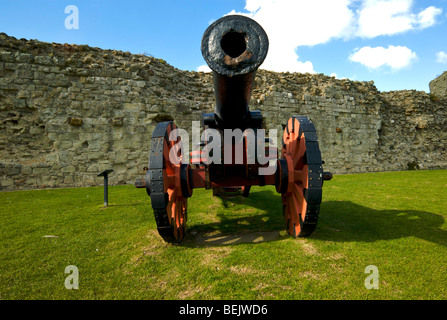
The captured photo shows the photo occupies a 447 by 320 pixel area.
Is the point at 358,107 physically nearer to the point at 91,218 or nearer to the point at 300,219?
the point at 300,219

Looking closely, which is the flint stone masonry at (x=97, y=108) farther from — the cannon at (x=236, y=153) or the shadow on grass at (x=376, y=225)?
the cannon at (x=236, y=153)

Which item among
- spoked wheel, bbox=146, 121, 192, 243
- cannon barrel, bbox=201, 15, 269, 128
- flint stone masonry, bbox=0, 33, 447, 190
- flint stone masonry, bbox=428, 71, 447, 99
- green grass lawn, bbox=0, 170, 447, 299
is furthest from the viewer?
flint stone masonry, bbox=428, 71, 447, 99

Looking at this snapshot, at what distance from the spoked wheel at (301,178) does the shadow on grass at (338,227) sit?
0.41 metres

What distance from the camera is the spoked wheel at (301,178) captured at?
244 cm

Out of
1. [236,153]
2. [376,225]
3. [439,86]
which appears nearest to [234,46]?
[236,153]

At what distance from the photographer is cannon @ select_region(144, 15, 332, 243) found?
5.97ft

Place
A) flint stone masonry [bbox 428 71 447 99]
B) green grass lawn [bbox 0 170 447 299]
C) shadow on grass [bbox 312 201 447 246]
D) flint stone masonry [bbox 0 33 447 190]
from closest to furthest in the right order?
green grass lawn [bbox 0 170 447 299], shadow on grass [bbox 312 201 447 246], flint stone masonry [bbox 0 33 447 190], flint stone masonry [bbox 428 71 447 99]

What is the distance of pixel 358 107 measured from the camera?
492 inches

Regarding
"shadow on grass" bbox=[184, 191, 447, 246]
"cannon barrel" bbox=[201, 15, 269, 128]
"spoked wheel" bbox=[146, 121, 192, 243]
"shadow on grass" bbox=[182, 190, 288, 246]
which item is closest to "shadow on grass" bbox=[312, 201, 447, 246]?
"shadow on grass" bbox=[184, 191, 447, 246]

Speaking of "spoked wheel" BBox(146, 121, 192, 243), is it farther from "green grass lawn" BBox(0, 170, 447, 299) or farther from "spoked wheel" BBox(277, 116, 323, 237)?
"spoked wheel" BBox(277, 116, 323, 237)

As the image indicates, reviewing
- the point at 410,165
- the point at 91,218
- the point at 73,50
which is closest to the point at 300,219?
the point at 91,218

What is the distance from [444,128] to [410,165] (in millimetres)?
3589

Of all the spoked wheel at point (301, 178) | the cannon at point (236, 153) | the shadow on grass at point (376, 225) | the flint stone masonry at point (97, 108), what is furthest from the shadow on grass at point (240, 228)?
the flint stone masonry at point (97, 108)

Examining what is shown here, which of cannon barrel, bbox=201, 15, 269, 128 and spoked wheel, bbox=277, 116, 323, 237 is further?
spoked wheel, bbox=277, 116, 323, 237
